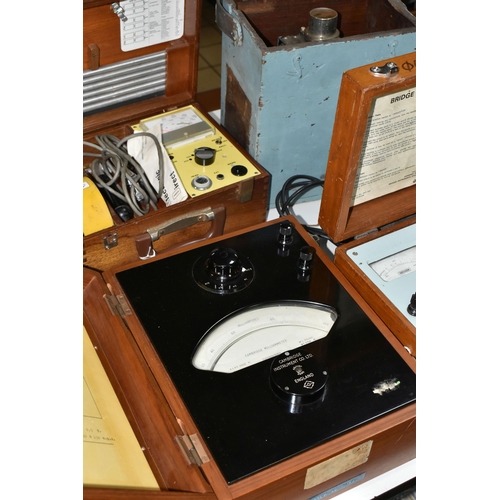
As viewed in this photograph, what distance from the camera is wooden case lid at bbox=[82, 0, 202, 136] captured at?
5.16ft

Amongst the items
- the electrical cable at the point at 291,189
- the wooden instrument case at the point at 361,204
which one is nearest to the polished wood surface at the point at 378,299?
the wooden instrument case at the point at 361,204

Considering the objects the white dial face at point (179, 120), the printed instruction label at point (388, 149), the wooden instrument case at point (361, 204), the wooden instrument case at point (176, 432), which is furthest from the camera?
the white dial face at point (179, 120)

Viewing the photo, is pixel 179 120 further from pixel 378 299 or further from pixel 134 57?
pixel 378 299

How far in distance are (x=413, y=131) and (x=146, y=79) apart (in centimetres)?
80

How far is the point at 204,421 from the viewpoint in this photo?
1.00 meters

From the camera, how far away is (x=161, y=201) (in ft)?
5.25

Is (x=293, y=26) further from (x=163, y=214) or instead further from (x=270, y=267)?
(x=270, y=267)

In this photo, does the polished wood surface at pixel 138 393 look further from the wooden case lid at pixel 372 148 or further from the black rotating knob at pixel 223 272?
the wooden case lid at pixel 372 148

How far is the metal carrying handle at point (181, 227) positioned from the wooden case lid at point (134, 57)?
0.43 meters

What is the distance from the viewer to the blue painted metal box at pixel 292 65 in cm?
149

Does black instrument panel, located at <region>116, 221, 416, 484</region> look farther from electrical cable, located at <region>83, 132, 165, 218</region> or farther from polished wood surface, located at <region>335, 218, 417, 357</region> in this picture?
electrical cable, located at <region>83, 132, 165, 218</region>

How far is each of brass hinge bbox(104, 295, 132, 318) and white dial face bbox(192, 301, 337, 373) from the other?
16cm

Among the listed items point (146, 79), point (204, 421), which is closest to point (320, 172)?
point (146, 79)

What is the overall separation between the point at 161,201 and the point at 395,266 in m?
0.62
